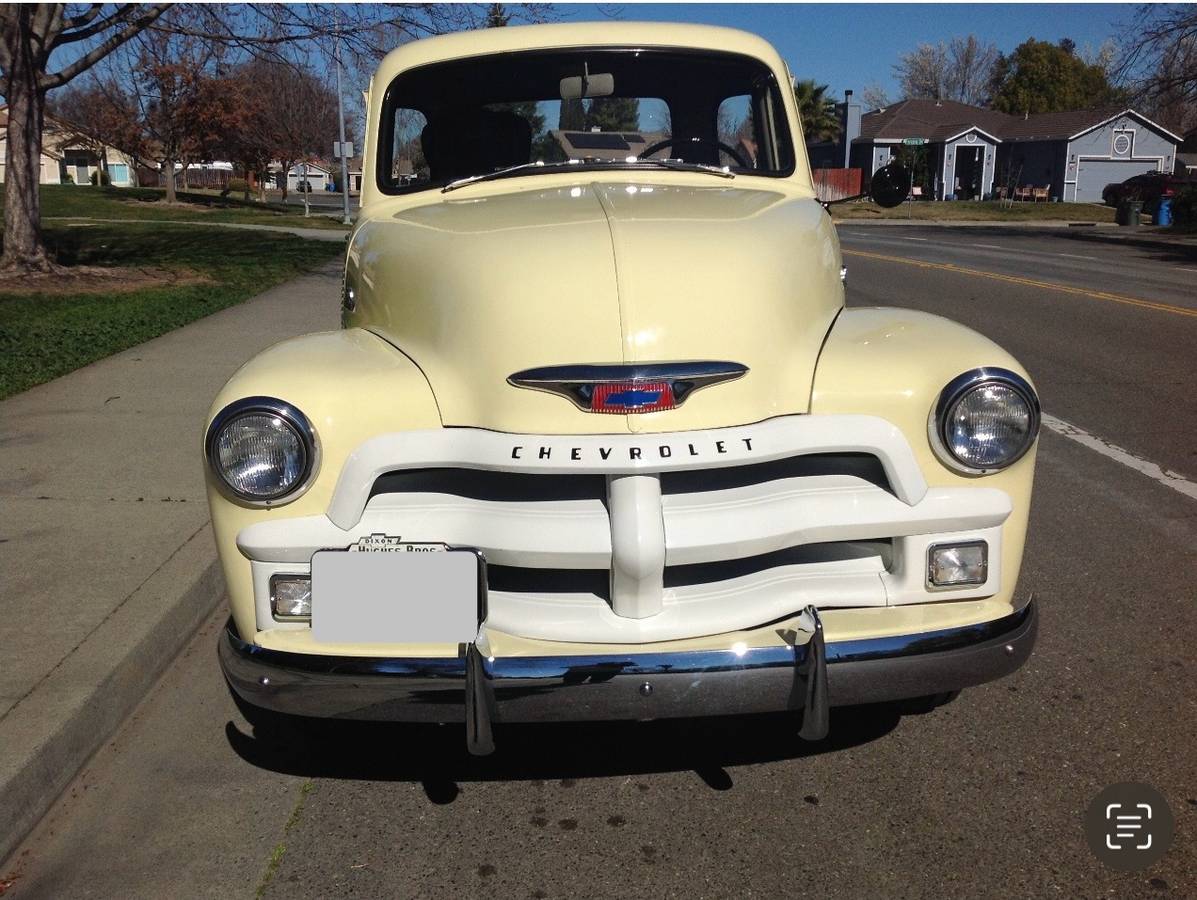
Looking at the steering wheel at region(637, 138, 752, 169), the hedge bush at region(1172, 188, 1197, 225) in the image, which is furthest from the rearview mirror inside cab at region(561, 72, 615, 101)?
the hedge bush at region(1172, 188, 1197, 225)

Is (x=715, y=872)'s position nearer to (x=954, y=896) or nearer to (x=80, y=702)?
(x=954, y=896)

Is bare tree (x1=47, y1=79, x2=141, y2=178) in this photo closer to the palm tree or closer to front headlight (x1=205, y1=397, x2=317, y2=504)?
the palm tree

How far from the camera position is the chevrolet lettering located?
262 centimetres

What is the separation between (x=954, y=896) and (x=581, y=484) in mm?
1283

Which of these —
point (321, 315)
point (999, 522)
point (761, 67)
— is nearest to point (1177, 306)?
point (321, 315)

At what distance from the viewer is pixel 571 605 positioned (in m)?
2.72

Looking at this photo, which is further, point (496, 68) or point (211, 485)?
point (496, 68)

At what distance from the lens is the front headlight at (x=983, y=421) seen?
9.23 feet

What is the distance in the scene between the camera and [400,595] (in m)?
2.64

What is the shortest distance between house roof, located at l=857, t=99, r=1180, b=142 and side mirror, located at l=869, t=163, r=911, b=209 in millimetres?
57754

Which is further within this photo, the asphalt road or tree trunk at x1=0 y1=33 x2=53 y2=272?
tree trunk at x1=0 y1=33 x2=53 y2=272

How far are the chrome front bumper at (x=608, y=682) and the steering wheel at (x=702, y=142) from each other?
2.45 metres

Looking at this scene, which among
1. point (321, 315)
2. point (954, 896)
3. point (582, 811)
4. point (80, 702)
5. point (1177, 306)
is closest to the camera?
point (954, 896)

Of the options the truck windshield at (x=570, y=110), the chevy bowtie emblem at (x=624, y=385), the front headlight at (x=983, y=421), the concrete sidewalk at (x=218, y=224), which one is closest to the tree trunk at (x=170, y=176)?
the concrete sidewalk at (x=218, y=224)
